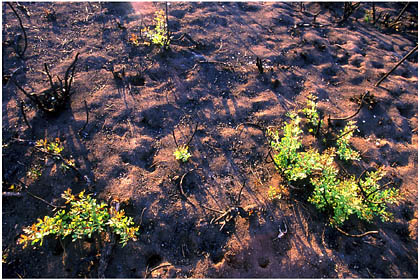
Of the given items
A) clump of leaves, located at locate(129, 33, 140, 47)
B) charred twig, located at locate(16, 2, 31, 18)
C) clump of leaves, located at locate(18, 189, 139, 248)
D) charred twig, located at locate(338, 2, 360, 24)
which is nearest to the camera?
clump of leaves, located at locate(18, 189, 139, 248)

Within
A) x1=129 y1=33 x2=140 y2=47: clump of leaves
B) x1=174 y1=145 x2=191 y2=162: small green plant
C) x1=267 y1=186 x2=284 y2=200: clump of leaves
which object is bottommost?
x1=267 y1=186 x2=284 y2=200: clump of leaves

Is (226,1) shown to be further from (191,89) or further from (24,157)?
(24,157)

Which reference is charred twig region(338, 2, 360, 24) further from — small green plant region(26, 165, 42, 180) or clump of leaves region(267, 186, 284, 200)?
small green plant region(26, 165, 42, 180)

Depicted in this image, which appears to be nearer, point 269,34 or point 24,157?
point 24,157

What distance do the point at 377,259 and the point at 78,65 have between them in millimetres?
6375

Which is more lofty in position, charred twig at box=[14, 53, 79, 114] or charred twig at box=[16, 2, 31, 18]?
charred twig at box=[16, 2, 31, 18]

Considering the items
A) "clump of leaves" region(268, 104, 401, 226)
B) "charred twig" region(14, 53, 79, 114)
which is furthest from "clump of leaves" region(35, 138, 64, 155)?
"clump of leaves" region(268, 104, 401, 226)

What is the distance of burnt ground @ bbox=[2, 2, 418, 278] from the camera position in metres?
3.48

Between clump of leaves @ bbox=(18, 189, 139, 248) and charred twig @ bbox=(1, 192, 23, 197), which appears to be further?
charred twig @ bbox=(1, 192, 23, 197)

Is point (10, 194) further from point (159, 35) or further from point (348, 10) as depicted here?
point (348, 10)

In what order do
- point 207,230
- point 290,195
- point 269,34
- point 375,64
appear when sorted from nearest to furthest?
point 207,230, point 290,195, point 375,64, point 269,34

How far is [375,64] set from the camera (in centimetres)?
588

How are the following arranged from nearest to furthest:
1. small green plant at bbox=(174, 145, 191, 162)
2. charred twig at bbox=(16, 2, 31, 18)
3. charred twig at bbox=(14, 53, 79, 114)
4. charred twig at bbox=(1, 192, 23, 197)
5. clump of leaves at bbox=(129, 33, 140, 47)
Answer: charred twig at bbox=(1, 192, 23, 197) < small green plant at bbox=(174, 145, 191, 162) < charred twig at bbox=(14, 53, 79, 114) < clump of leaves at bbox=(129, 33, 140, 47) < charred twig at bbox=(16, 2, 31, 18)

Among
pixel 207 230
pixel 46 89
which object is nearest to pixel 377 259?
pixel 207 230
